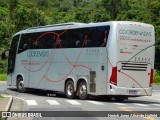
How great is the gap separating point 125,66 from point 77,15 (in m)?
50.3

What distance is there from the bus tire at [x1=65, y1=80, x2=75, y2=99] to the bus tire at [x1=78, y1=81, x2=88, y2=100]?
2.19 ft

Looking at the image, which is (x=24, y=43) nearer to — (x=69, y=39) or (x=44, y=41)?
(x=44, y=41)

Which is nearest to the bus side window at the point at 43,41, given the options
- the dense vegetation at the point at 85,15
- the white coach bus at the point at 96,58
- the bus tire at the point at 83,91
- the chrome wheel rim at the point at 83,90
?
the white coach bus at the point at 96,58

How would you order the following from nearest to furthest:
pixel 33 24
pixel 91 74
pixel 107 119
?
pixel 107 119
pixel 91 74
pixel 33 24

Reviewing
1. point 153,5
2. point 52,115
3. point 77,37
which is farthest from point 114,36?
point 153,5

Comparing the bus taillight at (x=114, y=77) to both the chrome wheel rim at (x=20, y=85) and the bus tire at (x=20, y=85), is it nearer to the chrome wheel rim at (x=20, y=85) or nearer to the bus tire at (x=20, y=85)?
the bus tire at (x=20, y=85)

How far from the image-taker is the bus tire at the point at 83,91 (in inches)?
958

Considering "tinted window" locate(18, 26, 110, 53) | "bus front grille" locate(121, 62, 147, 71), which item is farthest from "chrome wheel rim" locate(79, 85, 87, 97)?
"bus front grille" locate(121, 62, 147, 71)

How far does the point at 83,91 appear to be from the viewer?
24.5m

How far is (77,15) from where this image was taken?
72562 mm

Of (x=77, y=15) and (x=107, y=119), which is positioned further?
(x=77, y=15)

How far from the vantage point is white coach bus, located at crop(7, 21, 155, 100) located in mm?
22625

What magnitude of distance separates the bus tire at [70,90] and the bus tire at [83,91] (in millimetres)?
668

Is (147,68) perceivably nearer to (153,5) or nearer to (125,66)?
(125,66)
